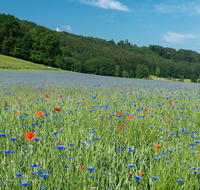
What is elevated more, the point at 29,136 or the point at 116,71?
the point at 116,71

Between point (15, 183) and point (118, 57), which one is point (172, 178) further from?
point (118, 57)

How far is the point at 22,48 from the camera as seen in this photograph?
6525 cm

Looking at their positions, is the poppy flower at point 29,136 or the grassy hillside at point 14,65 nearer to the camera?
the poppy flower at point 29,136

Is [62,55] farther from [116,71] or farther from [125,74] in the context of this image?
[125,74]

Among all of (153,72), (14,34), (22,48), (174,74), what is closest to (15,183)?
(22,48)

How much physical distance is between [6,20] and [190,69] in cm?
13696

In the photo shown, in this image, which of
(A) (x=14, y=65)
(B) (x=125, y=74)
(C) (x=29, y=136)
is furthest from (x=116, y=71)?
(C) (x=29, y=136)

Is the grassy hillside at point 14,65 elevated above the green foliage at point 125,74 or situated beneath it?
situated beneath

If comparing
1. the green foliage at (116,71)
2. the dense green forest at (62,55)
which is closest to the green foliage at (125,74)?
the dense green forest at (62,55)

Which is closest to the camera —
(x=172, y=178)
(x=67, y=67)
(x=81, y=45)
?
(x=172, y=178)

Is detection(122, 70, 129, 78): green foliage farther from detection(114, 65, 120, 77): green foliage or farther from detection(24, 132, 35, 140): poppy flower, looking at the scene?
detection(24, 132, 35, 140): poppy flower

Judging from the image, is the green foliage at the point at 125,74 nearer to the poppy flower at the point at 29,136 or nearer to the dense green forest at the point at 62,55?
the dense green forest at the point at 62,55

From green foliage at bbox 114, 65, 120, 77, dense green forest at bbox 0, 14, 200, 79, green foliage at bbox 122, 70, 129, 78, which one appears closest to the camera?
dense green forest at bbox 0, 14, 200, 79

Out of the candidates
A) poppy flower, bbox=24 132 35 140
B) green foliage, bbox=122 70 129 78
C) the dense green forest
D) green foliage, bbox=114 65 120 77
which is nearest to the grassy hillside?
the dense green forest
